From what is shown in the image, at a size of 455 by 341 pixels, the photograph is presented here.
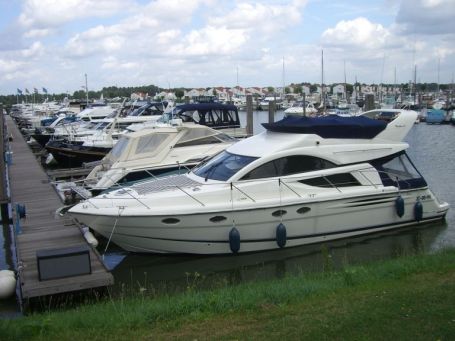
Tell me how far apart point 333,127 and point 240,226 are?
11.4 feet

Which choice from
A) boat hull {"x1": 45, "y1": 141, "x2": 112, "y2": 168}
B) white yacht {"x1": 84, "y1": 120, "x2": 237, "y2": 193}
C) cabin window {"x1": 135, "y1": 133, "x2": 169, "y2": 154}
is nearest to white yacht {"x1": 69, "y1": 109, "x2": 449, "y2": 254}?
white yacht {"x1": 84, "y1": 120, "x2": 237, "y2": 193}

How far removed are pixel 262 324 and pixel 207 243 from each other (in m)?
6.11

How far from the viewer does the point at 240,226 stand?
12.1 meters

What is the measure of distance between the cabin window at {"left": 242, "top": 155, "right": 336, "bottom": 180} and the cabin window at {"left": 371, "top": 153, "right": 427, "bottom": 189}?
1501 millimetres

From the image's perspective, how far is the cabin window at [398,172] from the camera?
13.7 meters

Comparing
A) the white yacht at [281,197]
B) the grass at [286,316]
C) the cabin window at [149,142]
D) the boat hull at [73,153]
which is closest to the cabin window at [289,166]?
the white yacht at [281,197]

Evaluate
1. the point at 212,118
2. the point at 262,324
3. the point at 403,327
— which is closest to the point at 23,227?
the point at 262,324

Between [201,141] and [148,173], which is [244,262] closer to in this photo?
[148,173]

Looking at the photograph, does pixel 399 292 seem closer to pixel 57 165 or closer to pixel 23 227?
pixel 23 227

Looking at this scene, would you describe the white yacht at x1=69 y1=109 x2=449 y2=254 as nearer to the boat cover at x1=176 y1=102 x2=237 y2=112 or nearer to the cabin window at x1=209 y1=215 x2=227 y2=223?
the cabin window at x1=209 y1=215 x2=227 y2=223

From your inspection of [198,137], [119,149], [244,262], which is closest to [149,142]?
[119,149]

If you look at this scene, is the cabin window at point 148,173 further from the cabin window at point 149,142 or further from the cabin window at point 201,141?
the cabin window at point 201,141

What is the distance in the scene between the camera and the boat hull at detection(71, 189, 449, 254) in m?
11.9

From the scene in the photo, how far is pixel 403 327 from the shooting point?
18.6 ft
